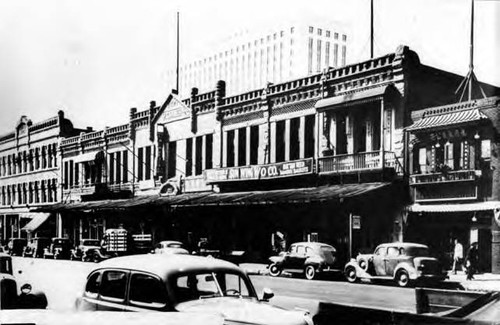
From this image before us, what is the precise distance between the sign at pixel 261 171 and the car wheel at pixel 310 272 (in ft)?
8.08

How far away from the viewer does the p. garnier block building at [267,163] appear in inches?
470

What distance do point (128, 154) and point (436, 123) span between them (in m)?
9.52

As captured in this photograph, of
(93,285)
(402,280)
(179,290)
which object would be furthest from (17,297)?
(402,280)

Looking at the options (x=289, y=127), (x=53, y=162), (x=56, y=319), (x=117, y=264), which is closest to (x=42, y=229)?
(x=53, y=162)

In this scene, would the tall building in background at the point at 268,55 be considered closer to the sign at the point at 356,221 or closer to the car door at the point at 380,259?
the sign at the point at 356,221

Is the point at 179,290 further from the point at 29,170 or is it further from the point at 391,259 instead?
the point at 29,170

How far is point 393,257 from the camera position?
10602 millimetres

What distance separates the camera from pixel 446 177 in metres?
10.4

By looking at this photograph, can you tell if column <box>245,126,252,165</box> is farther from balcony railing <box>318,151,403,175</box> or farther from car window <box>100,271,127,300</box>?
car window <box>100,271,127,300</box>

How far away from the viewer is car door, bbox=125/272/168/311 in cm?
541

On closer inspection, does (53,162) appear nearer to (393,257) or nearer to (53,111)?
(53,111)

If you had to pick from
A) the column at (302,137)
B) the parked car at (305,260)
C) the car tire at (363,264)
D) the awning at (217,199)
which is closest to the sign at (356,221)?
the car tire at (363,264)

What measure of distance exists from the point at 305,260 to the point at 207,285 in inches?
319

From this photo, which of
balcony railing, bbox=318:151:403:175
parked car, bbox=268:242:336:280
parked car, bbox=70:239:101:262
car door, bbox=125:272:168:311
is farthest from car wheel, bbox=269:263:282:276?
car door, bbox=125:272:168:311
